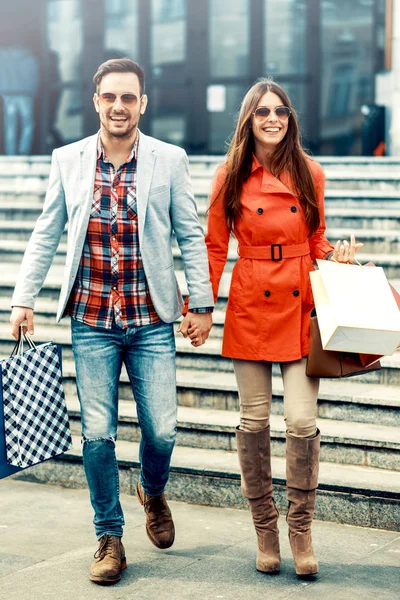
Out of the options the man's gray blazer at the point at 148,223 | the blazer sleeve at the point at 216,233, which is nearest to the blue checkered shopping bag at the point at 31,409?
the man's gray blazer at the point at 148,223

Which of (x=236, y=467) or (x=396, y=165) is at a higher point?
(x=396, y=165)

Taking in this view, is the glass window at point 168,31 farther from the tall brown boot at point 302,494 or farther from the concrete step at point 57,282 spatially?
the tall brown boot at point 302,494

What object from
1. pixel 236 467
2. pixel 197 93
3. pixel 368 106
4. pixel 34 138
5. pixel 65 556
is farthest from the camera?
pixel 34 138

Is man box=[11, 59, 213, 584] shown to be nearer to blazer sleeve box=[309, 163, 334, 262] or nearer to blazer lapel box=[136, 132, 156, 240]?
Answer: blazer lapel box=[136, 132, 156, 240]

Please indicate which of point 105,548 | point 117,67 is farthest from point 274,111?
point 105,548

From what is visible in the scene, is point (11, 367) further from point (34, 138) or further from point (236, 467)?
point (34, 138)

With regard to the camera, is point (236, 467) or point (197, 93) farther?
point (197, 93)

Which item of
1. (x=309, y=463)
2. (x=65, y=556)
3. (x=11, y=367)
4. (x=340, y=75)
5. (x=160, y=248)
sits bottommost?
(x=65, y=556)

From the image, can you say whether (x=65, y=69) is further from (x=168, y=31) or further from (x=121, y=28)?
(x=168, y=31)

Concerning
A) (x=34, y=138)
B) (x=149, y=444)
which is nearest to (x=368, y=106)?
(x=34, y=138)

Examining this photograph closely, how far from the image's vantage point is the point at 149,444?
446 cm

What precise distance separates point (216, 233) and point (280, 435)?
159cm

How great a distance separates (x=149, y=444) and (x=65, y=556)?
2.20 ft

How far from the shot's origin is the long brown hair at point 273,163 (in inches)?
172
